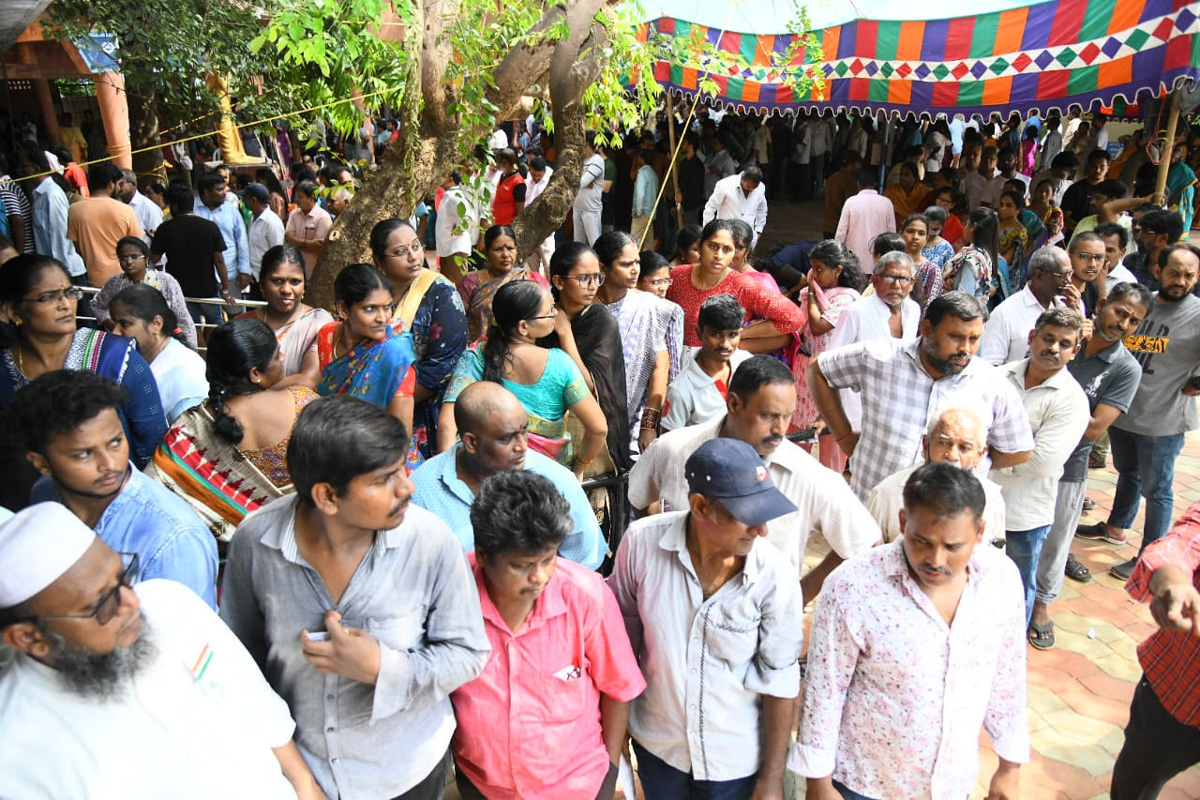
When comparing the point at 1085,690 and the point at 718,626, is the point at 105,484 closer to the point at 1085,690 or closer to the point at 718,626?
the point at 718,626

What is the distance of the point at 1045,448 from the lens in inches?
143

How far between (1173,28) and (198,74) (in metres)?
9.19

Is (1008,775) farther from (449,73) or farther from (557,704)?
(449,73)

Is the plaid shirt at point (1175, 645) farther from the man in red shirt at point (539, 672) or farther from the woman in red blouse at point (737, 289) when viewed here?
the woman in red blouse at point (737, 289)

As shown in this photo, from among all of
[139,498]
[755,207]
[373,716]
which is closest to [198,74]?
[755,207]

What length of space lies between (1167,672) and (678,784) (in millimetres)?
1665

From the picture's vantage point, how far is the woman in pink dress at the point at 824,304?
5035 millimetres

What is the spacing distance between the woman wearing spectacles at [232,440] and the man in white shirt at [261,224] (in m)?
5.46

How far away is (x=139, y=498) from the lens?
218 centimetres

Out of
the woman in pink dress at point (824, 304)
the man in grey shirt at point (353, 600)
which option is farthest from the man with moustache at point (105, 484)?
the woman in pink dress at point (824, 304)

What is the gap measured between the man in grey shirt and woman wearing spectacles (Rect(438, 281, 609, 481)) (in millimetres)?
1304

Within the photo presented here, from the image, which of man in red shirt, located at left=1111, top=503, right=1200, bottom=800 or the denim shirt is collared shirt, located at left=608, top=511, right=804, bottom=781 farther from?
the denim shirt

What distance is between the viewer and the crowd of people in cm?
177

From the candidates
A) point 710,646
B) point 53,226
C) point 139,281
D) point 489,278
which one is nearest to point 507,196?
point 53,226
